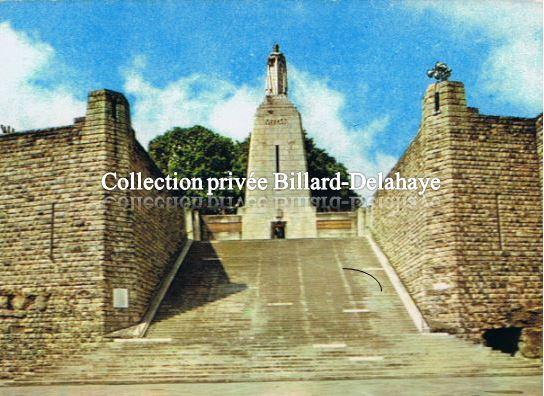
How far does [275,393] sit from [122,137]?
8.81m

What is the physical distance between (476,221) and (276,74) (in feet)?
55.9

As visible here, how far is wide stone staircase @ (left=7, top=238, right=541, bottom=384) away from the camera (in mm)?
13297

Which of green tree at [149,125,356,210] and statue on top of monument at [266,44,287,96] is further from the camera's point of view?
green tree at [149,125,356,210]

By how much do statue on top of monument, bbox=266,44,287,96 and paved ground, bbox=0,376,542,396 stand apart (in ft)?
67.8

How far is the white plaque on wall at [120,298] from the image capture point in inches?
629

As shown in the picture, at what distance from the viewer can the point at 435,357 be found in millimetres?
13930

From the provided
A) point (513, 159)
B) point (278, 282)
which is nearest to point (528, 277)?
point (513, 159)

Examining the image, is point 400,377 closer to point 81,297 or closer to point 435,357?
point 435,357

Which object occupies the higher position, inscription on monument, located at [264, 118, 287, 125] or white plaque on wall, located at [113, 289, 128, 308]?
inscription on monument, located at [264, 118, 287, 125]

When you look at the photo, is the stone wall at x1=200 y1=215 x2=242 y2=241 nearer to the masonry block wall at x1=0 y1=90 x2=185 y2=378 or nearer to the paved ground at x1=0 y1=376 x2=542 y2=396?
the masonry block wall at x1=0 y1=90 x2=185 y2=378

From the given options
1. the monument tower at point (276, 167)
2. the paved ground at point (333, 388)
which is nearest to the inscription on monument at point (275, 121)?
the monument tower at point (276, 167)

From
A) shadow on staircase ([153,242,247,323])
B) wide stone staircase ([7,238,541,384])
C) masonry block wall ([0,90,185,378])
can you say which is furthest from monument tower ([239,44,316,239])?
masonry block wall ([0,90,185,378])

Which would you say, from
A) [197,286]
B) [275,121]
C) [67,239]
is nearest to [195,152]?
[275,121]

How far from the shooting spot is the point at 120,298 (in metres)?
16.1
